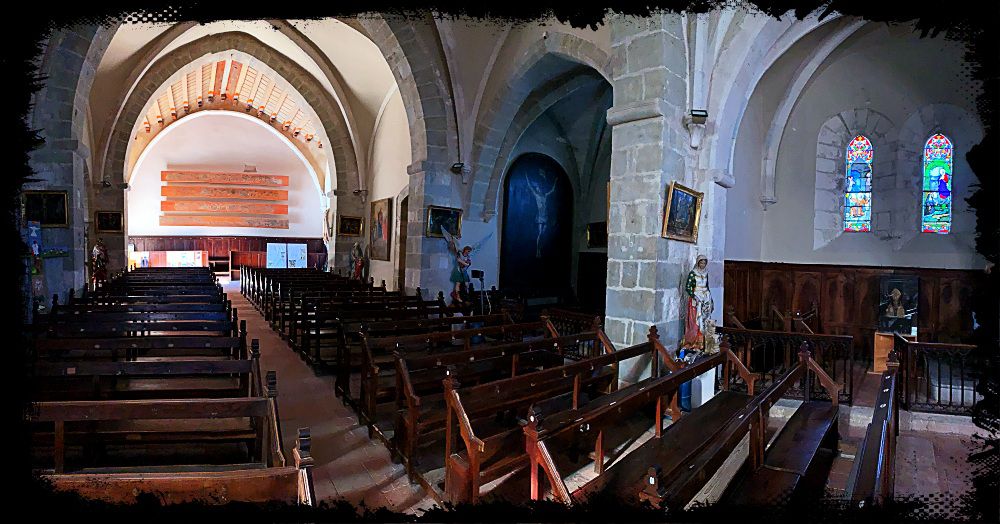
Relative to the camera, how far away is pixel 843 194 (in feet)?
30.1

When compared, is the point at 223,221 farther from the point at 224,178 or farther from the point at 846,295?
the point at 846,295

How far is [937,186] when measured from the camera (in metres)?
8.27

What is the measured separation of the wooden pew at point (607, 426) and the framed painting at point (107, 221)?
1635cm

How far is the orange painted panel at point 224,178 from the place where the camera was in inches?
827

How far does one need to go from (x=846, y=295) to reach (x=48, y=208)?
1309 centimetres

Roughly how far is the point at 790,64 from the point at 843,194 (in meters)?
2.64

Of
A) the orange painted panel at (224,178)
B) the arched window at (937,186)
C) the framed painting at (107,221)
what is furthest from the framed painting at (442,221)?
the orange painted panel at (224,178)

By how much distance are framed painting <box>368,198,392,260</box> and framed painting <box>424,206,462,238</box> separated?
4542 mm

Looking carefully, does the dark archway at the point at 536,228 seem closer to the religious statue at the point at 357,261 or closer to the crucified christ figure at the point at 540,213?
Answer: the crucified christ figure at the point at 540,213

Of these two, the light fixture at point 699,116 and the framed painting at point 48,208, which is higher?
the light fixture at point 699,116

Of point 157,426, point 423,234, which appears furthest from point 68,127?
point 157,426

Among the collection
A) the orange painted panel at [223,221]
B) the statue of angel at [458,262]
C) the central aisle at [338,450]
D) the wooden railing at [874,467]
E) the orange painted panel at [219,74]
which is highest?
the orange painted panel at [219,74]

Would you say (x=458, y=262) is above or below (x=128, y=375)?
above

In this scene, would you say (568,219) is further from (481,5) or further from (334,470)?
(481,5)
